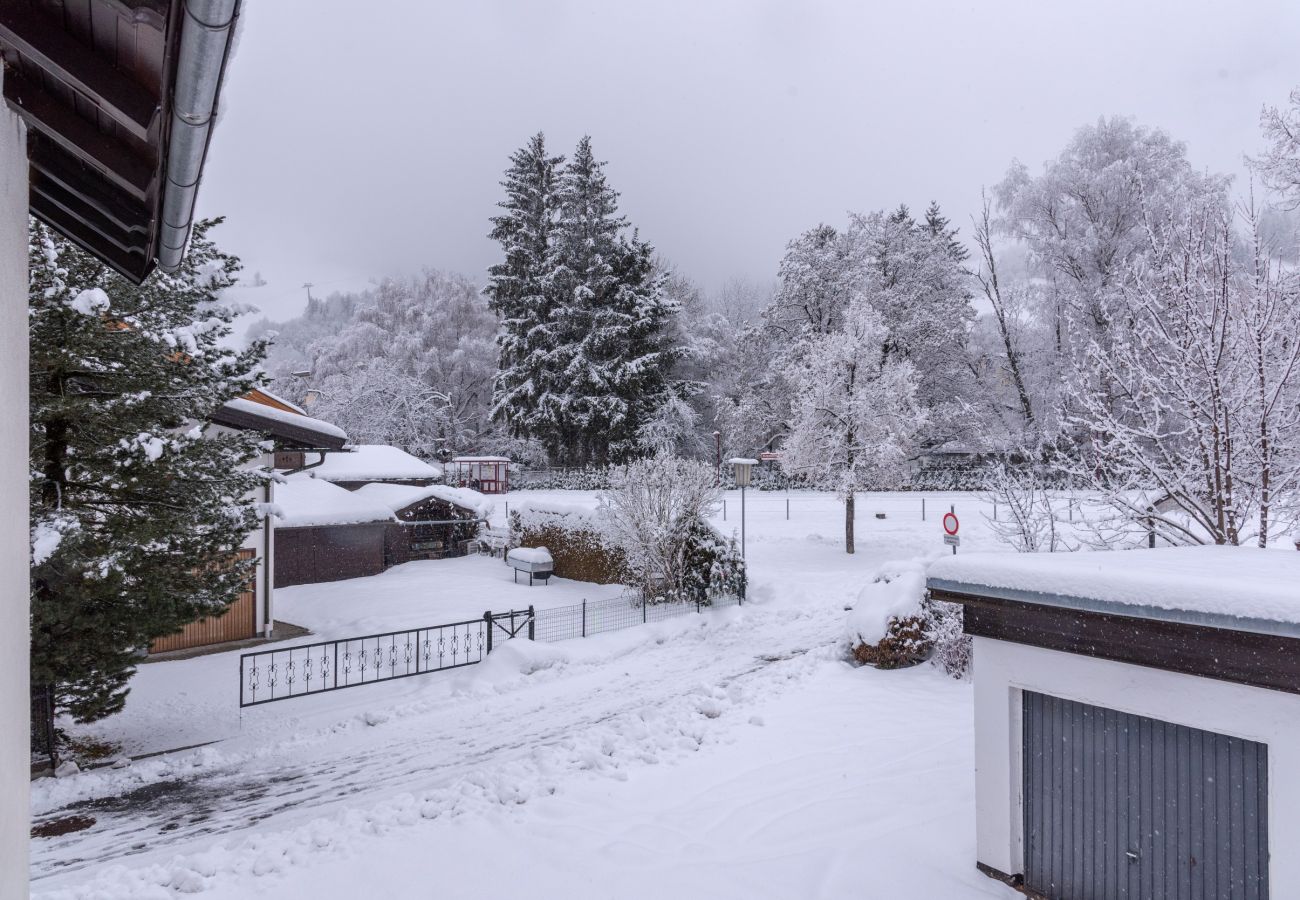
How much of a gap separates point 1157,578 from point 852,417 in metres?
20.4

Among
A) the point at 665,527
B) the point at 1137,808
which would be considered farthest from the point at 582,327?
Result: the point at 1137,808

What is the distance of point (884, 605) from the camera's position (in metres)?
12.5

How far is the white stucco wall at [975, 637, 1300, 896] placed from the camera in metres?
4.12

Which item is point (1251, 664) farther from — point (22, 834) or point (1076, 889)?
point (22, 834)

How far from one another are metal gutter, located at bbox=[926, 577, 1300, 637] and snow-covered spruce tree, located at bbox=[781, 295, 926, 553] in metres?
18.4

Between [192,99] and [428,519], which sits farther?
[428,519]

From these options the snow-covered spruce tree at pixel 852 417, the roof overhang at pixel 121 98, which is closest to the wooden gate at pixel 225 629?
the roof overhang at pixel 121 98

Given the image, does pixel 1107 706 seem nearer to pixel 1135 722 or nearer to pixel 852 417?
pixel 1135 722

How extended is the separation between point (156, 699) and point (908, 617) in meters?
13.2

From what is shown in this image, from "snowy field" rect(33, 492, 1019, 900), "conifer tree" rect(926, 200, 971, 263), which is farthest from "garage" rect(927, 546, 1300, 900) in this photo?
"conifer tree" rect(926, 200, 971, 263)

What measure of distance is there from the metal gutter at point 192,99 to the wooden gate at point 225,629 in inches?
559

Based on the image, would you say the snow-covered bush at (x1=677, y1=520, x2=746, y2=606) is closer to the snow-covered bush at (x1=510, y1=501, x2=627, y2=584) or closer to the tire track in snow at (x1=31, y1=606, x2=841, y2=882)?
the snow-covered bush at (x1=510, y1=501, x2=627, y2=584)

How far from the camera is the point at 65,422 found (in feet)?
24.7

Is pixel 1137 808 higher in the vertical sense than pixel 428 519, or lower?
lower
